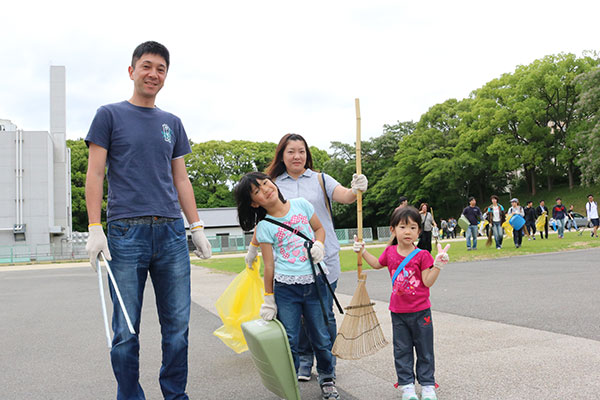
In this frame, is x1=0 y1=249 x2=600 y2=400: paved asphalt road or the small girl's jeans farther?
x1=0 y1=249 x2=600 y2=400: paved asphalt road

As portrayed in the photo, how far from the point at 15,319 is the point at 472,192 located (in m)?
45.2

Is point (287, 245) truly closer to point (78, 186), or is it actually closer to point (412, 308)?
point (412, 308)

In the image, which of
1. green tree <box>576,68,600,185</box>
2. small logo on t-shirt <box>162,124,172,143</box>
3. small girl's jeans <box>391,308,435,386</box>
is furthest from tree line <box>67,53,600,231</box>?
small logo on t-shirt <box>162,124,172,143</box>

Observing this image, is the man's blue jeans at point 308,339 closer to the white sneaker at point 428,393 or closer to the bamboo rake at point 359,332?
the bamboo rake at point 359,332

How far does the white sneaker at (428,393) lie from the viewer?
9.85 ft

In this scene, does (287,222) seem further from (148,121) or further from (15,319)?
(15,319)

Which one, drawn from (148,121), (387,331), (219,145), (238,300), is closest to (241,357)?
(238,300)

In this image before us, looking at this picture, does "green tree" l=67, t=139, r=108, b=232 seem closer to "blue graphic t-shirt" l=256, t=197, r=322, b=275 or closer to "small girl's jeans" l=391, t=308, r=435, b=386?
"blue graphic t-shirt" l=256, t=197, r=322, b=275

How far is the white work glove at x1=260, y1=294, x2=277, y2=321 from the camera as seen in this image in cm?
308

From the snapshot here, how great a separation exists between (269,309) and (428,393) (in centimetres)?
107

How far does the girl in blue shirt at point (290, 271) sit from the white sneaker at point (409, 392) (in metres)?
0.42

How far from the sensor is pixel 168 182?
3043mm

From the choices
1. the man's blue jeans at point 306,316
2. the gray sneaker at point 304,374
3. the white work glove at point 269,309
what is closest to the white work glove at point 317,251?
the man's blue jeans at point 306,316

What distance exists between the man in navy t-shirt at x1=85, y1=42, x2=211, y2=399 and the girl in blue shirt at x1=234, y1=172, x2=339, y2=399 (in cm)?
48
